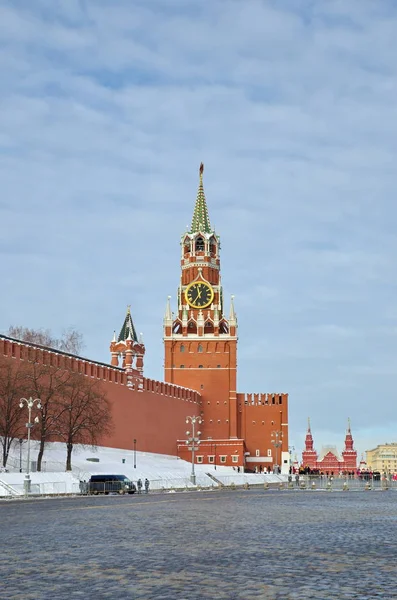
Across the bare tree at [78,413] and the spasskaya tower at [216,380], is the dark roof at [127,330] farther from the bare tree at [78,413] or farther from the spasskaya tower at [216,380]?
the bare tree at [78,413]

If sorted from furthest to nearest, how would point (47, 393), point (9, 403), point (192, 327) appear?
1. point (192, 327)
2. point (47, 393)
3. point (9, 403)

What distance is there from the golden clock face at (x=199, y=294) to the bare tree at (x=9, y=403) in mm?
50208

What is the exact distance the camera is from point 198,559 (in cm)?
1065

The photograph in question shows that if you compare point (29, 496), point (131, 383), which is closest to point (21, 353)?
point (131, 383)

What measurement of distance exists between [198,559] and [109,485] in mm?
33826

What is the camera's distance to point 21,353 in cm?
6103

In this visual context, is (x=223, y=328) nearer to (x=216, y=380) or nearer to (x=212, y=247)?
(x=216, y=380)

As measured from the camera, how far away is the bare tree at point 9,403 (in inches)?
2084

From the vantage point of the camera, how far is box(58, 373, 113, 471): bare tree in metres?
57.6

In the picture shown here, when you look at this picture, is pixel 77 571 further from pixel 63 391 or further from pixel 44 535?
pixel 63 391

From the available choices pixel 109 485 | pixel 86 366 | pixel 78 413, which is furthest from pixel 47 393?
pixel 109 485

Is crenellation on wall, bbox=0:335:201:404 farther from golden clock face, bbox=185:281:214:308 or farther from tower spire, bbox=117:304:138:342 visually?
golden clock face, bbox=185:281:214:308

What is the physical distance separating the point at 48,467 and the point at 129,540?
45.6m

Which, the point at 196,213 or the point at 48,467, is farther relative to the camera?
the point at 196,213
